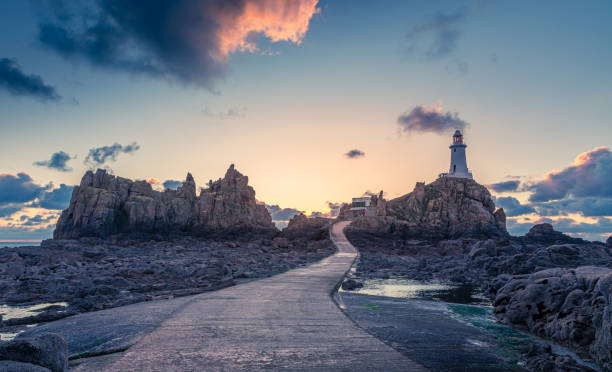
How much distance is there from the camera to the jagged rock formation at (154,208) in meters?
52.8

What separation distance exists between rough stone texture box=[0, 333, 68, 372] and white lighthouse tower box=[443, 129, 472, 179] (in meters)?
89.4

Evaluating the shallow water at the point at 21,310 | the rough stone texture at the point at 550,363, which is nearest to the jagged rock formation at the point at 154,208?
the shallow water at the point at 21,310

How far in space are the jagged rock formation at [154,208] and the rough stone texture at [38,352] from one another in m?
53.9

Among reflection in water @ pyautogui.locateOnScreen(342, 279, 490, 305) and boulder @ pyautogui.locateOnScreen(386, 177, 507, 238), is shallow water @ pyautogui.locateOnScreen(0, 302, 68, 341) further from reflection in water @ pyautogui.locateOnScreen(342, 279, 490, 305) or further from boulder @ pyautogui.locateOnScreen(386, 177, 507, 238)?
boulder @ pyautogui.locateOnScreen(386, 177, 507, 238)

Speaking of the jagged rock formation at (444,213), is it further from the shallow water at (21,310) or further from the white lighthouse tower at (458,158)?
the shallow water at (21,310)

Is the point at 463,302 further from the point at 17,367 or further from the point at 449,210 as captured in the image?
the point at 449,210

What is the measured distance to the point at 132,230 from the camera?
53719mm

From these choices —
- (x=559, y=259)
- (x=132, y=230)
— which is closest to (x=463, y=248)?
(x=559, y=259)

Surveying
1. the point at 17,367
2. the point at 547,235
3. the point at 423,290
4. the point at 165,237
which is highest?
the point at 547,235

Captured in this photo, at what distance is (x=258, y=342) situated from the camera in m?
6.10

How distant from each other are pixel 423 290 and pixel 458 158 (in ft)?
253

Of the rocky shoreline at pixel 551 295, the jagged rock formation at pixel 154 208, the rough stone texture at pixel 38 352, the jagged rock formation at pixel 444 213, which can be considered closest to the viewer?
the rough stone texture at pixel 38 352

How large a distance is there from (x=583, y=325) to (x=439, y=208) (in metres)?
59.4

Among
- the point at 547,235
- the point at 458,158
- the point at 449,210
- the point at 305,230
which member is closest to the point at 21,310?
the point at 305,230
